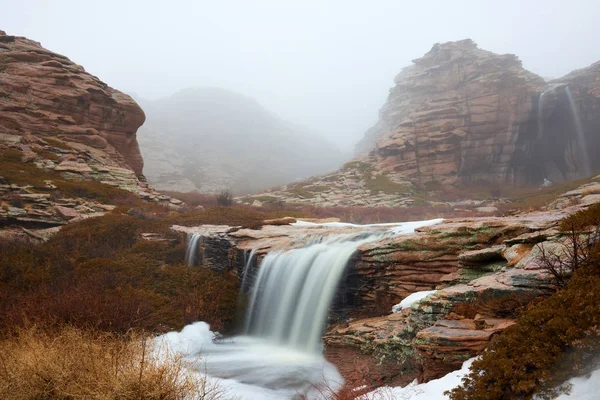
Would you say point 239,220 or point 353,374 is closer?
point 353,374

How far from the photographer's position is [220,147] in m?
107

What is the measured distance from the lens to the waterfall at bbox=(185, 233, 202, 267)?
16047 millimetres

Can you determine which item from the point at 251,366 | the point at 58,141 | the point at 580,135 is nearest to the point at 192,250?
the point at 251,366

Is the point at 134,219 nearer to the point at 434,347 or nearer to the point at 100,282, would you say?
the point at 100,282

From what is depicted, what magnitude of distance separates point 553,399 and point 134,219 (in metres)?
19.1

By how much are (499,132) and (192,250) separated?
47720 mm

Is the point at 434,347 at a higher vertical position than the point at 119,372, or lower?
higher

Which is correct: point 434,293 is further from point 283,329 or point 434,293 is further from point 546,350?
point 283,329

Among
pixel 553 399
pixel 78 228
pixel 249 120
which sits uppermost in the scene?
pixel 249 120

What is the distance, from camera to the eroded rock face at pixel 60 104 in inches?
1035

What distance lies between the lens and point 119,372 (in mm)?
4762

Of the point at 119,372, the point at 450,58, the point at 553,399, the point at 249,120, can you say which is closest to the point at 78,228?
the point at 119,372

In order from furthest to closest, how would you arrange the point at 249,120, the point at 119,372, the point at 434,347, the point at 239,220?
1. the point at 249,120
2. the point at 239,220
3. the point at 434,347
4. the point at 119,372

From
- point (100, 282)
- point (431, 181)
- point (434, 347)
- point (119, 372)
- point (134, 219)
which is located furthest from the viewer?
point (431, 181)
